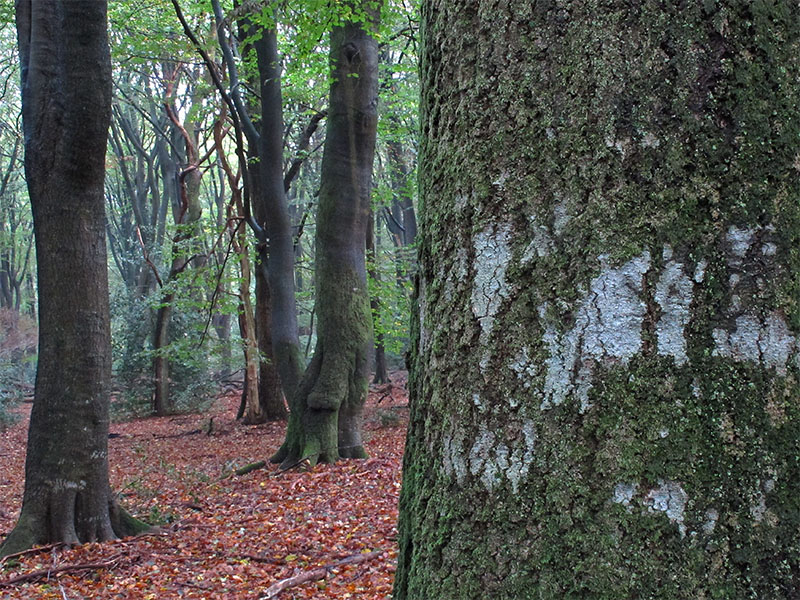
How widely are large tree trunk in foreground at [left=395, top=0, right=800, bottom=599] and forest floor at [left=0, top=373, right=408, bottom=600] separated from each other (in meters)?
3.63

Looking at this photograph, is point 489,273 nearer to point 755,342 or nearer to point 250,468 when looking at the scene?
point 755,342

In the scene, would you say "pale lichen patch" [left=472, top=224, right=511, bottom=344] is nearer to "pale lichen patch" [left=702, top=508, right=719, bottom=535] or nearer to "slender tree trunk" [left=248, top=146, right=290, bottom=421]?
"pale lichen patch" [left=702, top=508, right=719, bottom=535]

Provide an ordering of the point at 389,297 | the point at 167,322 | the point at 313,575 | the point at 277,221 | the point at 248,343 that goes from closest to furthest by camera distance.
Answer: the point at 313,575 < the point at 277,221 < the point at 248,343 < the point at 389,297 < the point at 167,322

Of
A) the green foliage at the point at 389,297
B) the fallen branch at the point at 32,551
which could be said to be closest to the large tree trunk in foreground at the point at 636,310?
the fallen branch at the point at 32,551

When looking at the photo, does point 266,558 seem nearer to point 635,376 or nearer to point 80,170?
point 80,170

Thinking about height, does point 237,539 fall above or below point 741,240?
Answer: below

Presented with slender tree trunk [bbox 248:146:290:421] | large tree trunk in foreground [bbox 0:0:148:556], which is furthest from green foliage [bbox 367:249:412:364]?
large tree trunk in foreground [bbox 0:0:148:556]

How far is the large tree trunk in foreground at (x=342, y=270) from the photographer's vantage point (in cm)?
918

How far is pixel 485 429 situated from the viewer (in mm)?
1253

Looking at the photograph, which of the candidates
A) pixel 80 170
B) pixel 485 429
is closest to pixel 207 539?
pixel 80 170

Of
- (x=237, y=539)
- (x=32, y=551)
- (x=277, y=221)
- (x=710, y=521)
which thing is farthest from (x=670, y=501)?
(x=277, y=221)

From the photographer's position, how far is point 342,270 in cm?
934

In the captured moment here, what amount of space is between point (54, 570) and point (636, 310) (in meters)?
5.74

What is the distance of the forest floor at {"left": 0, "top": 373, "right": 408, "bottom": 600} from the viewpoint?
4.98 metres
